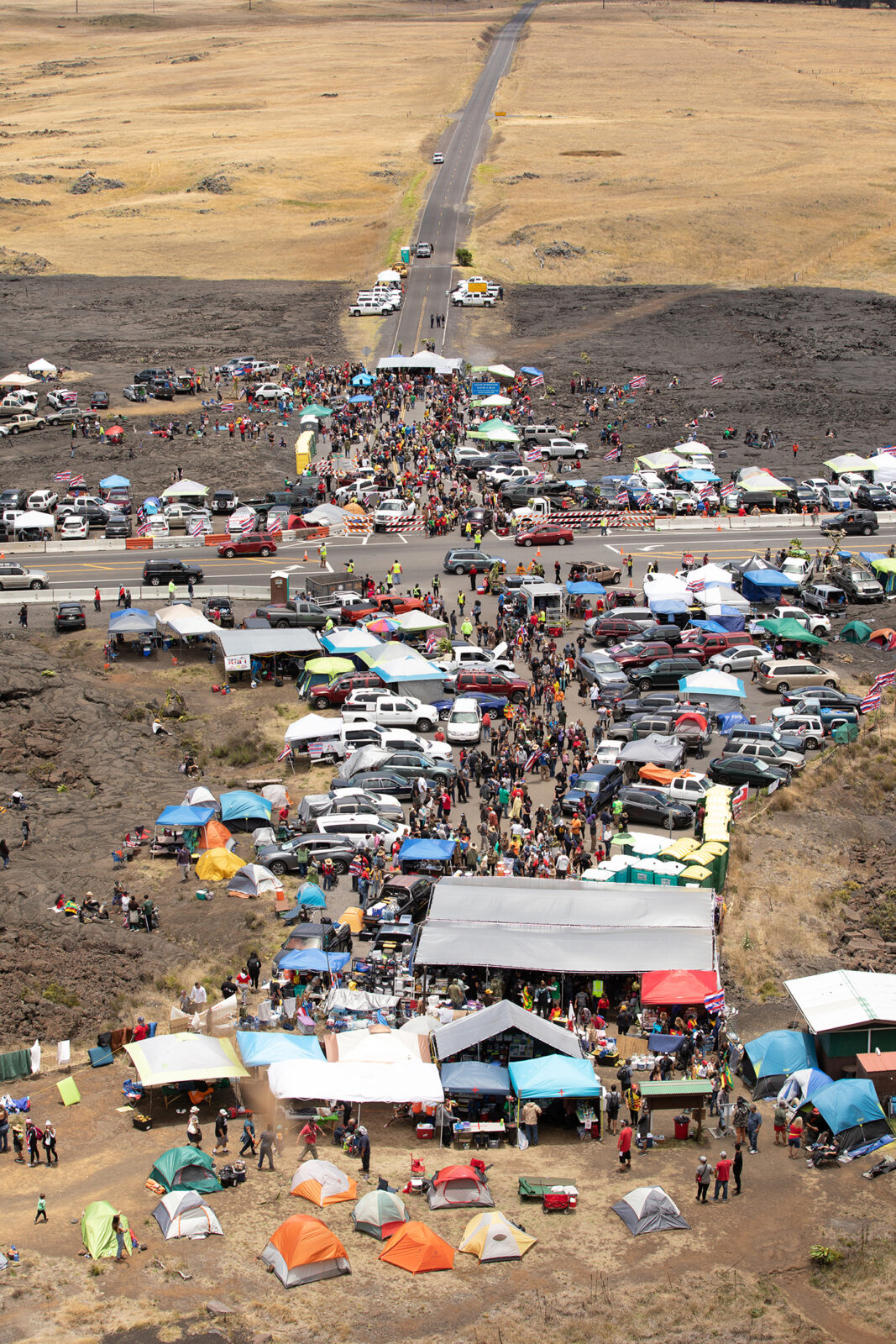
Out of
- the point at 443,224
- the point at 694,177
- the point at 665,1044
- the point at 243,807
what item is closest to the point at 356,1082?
the point at 665,1044

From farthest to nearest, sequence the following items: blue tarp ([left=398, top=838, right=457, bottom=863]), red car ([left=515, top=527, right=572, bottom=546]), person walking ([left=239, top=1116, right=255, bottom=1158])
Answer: red car ([left=515, top=527, right=572, bottom=546]) → blue tarp ([left=398, top=838, right=457, bottom=863]) → person walking ([left=239, top=1116, right=255, bottom=1158])

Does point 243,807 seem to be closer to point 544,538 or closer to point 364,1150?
point 364,1150

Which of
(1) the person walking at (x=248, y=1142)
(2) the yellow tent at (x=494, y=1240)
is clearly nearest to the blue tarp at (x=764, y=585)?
(1) the person walking at (x=248, y=1142)

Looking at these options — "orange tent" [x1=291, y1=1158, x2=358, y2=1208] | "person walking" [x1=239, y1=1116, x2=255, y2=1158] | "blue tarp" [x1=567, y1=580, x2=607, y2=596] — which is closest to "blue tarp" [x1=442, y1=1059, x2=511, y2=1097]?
"orange tent" [x1=291, y1=1158, x2=358, y2=1208]

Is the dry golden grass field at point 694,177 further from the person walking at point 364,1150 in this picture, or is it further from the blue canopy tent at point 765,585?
the person walking at point 364,1150

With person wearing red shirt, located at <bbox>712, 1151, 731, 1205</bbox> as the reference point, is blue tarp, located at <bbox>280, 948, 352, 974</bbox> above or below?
below

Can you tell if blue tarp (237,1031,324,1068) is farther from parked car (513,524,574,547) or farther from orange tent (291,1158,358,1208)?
parked car (513,524,574,547)
